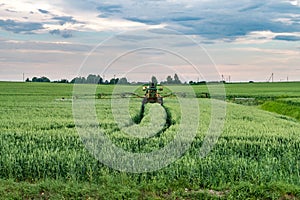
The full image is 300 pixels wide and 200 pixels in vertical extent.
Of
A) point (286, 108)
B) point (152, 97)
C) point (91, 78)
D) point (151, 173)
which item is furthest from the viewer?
point (286, 108)

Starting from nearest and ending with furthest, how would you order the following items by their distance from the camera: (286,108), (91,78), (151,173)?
(151,173), (91,78), (286,108)

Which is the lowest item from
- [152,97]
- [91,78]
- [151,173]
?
[151,173]

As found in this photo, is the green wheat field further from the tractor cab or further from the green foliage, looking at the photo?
the green foliage

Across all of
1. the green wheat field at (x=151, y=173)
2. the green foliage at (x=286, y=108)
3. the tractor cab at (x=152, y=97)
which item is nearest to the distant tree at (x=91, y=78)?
the green wheat field at (x=151, y=173)

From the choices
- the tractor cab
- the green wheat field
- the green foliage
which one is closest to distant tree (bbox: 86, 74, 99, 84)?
the green wheat field

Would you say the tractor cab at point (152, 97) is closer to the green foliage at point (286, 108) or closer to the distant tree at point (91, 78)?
the distant tree at point (91, 78)

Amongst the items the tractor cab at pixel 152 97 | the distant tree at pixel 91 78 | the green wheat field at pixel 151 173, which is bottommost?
the green wheat field at pixel 151 173

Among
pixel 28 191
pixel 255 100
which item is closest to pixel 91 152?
pixel 28 191

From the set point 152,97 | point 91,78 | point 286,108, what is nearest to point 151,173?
point 91,78

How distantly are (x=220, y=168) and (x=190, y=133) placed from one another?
3756 millimetres

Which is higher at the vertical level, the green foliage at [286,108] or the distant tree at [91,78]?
the distant tree at [91,78]

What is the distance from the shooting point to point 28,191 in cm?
830

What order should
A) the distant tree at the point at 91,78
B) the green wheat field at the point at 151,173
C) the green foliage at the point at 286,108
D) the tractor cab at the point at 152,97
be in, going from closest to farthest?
1. the green wheat field at the point at 151,173
2. the distant tree at the point at 91,78
3. the tractor cab at the point at 152,97
4. the green foliage at the point at 286,108

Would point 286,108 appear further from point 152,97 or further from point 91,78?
point 91,78
